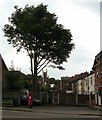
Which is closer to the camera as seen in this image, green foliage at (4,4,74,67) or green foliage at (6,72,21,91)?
green foliage at (6,72,21,91)

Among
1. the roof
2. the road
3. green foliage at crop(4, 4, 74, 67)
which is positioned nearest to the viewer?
the road

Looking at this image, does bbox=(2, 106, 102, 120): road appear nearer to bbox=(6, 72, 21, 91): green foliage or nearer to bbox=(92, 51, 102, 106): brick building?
bbox=(6, 72, 21, 91): green foliage

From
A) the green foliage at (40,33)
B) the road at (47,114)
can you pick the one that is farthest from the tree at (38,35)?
the road at (47,114)

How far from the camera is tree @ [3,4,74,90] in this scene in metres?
61.3

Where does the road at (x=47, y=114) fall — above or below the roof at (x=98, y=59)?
below

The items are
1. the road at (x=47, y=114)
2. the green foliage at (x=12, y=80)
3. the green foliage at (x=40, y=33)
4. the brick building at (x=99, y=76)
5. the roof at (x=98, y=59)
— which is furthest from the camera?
the green foliage at (x=40, y=33)

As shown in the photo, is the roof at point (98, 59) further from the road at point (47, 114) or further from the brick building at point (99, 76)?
the road at point (47, 114)

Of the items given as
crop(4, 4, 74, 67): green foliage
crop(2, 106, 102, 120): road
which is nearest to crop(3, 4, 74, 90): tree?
crop(4, 4, 74, 67): green foliage

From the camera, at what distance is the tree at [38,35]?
201 feet

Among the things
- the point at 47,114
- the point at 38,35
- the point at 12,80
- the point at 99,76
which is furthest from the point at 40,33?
the point at 47,114

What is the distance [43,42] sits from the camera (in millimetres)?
62438

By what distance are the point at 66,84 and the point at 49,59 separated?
250 ft

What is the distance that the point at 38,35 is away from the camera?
61.5m

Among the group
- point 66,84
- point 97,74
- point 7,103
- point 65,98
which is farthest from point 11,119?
point 66,84
